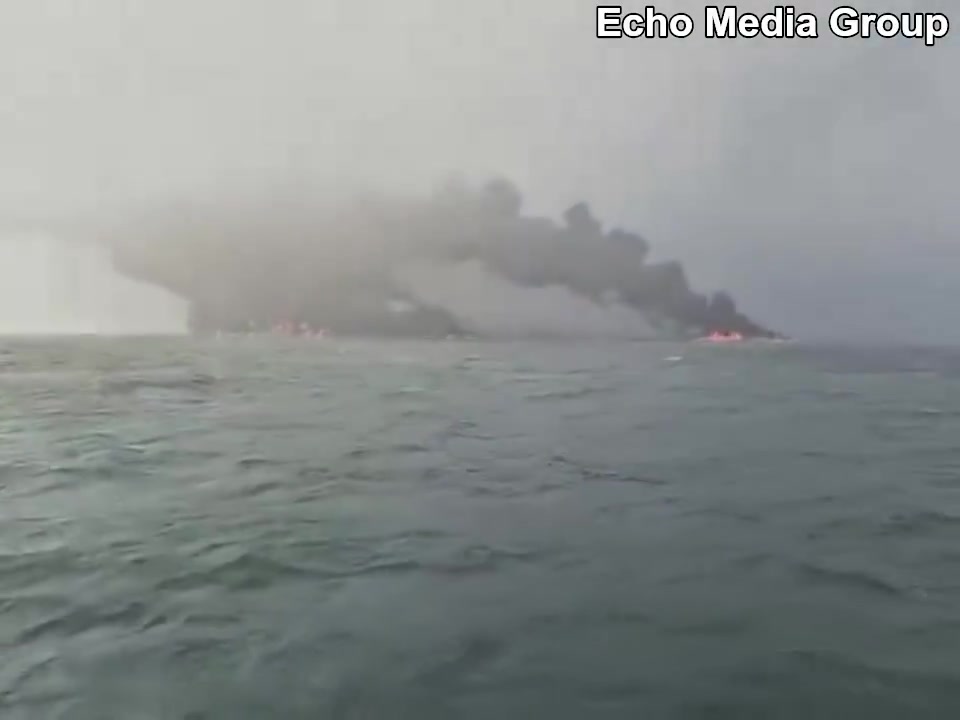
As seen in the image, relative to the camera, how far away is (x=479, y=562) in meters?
3.06

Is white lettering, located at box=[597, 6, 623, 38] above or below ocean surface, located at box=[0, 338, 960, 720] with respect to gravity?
above

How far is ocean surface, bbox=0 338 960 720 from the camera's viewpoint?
6.93 ft

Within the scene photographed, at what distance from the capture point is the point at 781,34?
9383 mm

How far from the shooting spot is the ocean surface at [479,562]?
211 cm

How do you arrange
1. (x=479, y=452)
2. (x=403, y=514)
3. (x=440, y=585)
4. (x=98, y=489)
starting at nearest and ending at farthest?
1. (x=440, y=585)
2. (x=403, y=514)
3. (x=98, y=489)
4. (x=479, y=452)

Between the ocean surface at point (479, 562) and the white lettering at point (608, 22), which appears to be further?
the white lettering at point (608, 22)

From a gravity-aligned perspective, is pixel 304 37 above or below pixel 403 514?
above

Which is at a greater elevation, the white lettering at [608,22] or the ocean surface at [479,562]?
the white lettering at [608,22]

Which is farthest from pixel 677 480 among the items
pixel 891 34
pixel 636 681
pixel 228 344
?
pixel 228 344

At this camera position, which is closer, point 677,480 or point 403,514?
point 403,514

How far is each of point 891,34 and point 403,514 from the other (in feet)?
29.9

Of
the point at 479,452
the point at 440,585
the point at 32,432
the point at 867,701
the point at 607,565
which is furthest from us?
the point at 32,432

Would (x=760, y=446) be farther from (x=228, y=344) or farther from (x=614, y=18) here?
(x=228, y=344)

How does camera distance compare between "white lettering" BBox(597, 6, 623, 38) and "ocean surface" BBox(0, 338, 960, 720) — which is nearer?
"ocean surface" BBox(0, 338, 960, 720)
